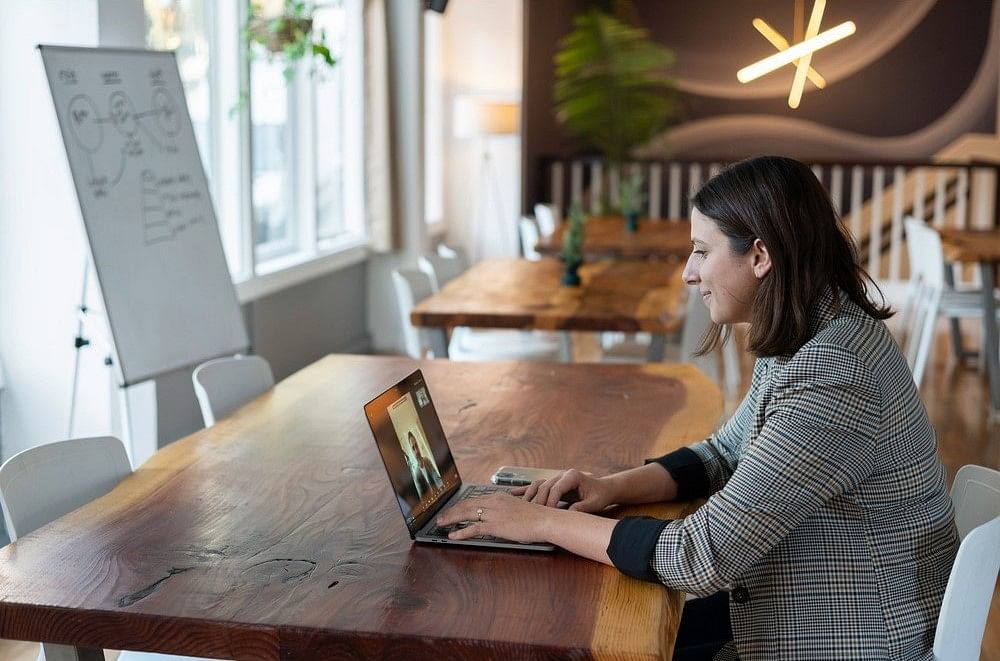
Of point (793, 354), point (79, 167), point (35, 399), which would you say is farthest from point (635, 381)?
point (35, 399)

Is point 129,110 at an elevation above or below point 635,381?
above

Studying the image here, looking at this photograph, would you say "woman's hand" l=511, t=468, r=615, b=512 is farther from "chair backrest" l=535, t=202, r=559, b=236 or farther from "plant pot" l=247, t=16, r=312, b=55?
"chair backrest" l=535, t=202, r=559, b=236

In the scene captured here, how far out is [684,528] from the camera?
161cm

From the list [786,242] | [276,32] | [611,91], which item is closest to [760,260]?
[786,242]

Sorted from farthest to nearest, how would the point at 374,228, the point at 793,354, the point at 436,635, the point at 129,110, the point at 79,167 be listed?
the point at 374,228, the point at 129,110, the point at 79,167, the point at 793,354, the point at 436,635

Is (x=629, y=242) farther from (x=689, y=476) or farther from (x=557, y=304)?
(x=689, y=476)

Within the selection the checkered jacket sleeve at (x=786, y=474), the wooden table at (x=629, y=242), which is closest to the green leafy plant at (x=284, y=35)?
the wooden table at (x=629, y=242)

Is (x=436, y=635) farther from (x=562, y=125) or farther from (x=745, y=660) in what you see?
(x=562, y=125)

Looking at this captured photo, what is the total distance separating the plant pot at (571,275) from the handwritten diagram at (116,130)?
157 centimetres

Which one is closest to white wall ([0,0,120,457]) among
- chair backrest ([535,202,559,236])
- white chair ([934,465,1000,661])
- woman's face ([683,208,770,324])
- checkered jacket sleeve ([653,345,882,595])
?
woman's face ([683,208,770,324])

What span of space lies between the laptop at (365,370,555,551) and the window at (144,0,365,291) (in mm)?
3078

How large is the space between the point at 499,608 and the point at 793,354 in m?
0.57

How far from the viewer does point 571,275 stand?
15.1 feet

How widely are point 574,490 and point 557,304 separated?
230 cm
